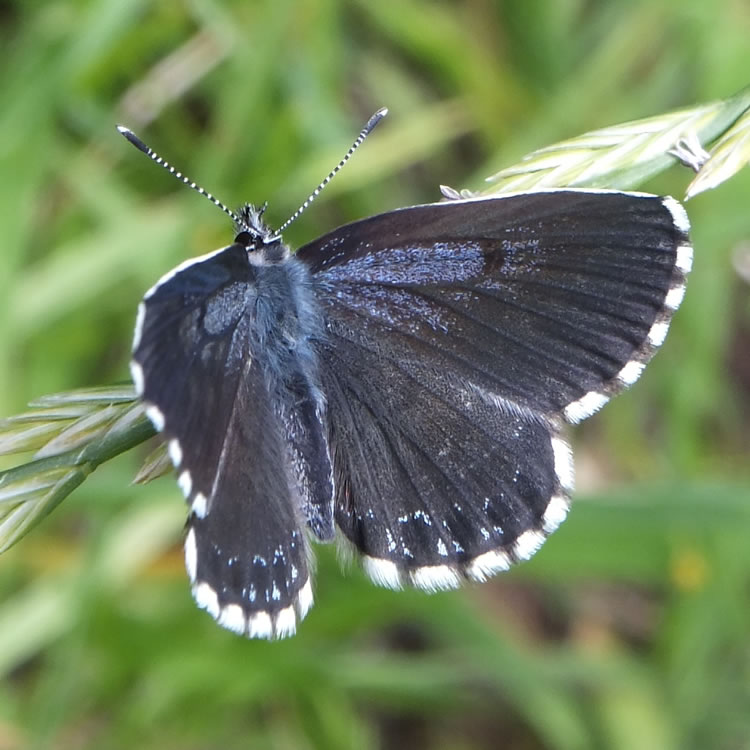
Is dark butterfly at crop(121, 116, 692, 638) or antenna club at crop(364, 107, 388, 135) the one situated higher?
antenna club at crop(364, 107, 388, 135)

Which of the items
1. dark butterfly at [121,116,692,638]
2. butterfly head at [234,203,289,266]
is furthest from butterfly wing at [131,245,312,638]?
butterfly head at [234,203,289,266]

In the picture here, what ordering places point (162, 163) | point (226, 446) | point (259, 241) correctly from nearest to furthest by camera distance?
point (226, 446)
point (162, 163)
point (259, 241)

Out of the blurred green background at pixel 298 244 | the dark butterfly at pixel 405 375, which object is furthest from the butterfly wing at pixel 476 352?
the blurred green background at pixel 298 244

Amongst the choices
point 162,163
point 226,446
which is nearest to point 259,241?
point 162,163

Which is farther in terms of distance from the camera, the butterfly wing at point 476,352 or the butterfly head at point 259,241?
the butterfly head at point 259,241

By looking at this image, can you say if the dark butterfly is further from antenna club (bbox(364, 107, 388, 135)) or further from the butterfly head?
antenna club (bbox(364, 107, 388, 135))

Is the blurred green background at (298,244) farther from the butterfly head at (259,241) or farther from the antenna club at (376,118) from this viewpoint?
the antenna club at (376,118)

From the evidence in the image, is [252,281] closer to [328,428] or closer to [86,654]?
[328,428]

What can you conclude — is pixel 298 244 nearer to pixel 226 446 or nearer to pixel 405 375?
pixel 405 375
